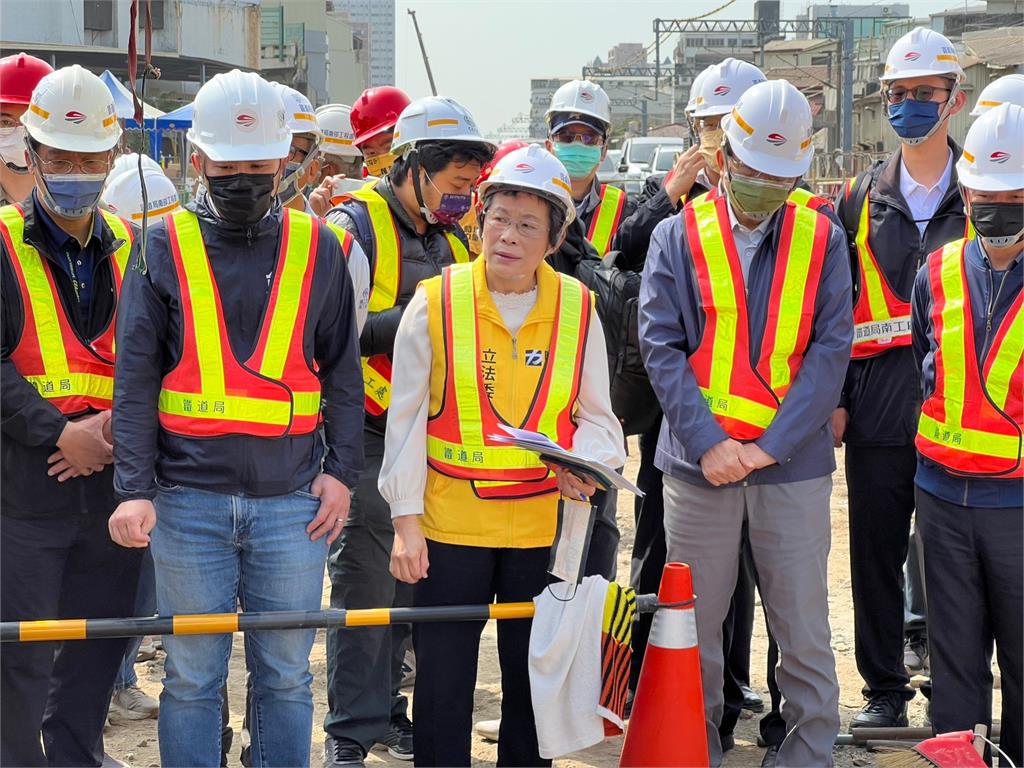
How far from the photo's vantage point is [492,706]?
20.1ft

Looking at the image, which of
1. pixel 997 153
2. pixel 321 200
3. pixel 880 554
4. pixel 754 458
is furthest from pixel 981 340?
pixel 321 200

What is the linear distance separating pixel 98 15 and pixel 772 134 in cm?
5404

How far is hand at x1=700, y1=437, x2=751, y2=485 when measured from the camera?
15.5 ft

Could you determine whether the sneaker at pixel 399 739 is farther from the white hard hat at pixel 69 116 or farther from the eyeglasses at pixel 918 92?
the eyeglasses at pixel 918 92

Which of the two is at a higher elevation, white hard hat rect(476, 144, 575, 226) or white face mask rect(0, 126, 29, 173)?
white face mask rect(0, 126, 29, 173)

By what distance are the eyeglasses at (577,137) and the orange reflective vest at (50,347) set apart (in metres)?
2.98

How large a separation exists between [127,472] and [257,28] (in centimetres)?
6101

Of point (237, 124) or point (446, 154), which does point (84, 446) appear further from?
point (446, 154)

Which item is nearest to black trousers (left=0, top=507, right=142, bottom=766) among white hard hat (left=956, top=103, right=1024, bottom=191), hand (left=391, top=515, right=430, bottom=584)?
hand (left=391, top=515, right=430, bottom=584)

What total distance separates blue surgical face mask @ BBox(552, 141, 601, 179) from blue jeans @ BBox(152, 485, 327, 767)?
2976mm

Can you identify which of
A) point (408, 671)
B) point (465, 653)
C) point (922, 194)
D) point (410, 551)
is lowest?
point (408, 671)

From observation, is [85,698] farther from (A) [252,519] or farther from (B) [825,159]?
(B) [825,159]

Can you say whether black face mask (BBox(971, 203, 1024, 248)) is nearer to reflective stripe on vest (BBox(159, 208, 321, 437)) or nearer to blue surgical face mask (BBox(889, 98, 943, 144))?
blue surgical face mask (BBox(889, 98, 943, 144))

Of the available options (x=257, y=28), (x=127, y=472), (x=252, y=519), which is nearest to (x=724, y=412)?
(x=252, y=519)
